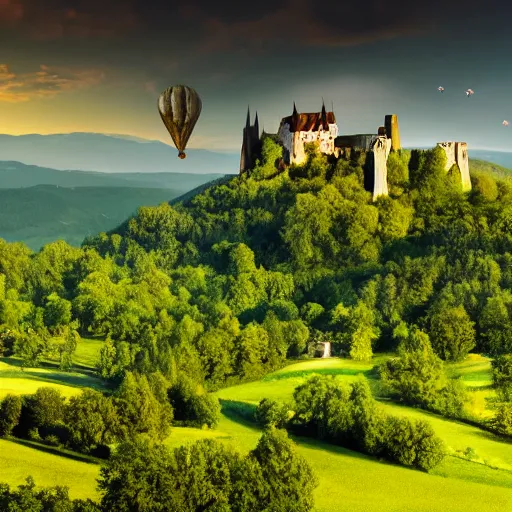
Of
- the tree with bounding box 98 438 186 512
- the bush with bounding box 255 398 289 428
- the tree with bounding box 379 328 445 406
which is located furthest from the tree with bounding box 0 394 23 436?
the tree with bounding box 379 328 445 406

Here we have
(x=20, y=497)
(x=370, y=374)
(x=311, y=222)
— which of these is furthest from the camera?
(x=311, y=222)

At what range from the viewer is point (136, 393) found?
41.8 m

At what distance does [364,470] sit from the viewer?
38.7 m

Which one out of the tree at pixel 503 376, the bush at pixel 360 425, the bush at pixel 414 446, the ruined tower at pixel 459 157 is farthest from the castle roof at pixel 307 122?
the bush at pixel 414 446

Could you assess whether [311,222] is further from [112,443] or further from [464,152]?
[112,443]

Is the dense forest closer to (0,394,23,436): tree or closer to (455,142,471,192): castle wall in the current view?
(455,142,471,192): castle wall

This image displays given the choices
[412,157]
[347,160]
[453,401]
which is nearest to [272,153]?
[347,160]

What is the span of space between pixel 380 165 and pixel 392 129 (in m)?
3.48

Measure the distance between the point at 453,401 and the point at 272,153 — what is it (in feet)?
112

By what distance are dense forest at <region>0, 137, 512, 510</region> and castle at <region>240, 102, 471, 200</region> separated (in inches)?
33.0

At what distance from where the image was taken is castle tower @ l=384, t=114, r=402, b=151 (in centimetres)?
7581

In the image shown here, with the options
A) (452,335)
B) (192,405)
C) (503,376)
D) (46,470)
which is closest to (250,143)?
(452,335)

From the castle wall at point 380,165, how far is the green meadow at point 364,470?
27654 millimetres

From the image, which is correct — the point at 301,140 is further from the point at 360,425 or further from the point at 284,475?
the point at 284,475
